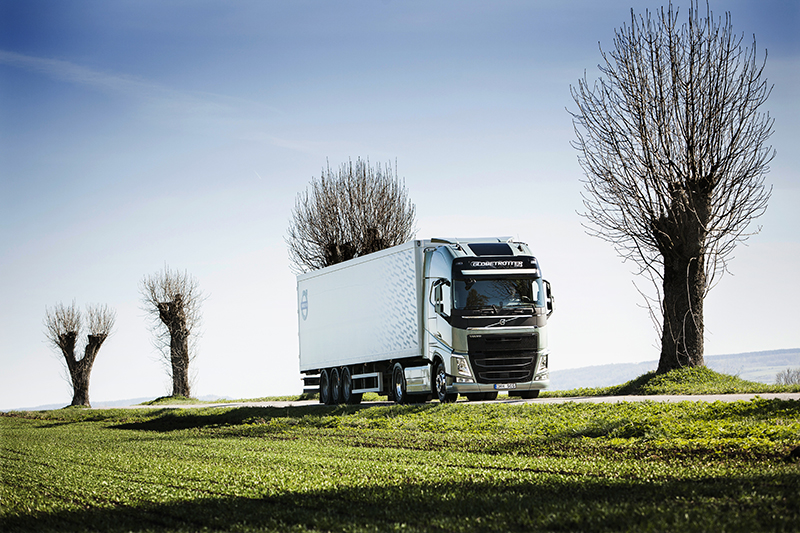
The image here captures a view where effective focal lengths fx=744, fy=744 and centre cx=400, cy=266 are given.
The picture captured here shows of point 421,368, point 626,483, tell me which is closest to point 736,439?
point 626,483

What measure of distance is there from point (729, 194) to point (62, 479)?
19.9 metres

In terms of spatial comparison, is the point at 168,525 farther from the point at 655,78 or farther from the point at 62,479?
the point at 655,78

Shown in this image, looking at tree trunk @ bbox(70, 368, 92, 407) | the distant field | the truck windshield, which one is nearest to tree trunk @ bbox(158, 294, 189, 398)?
tree trunk @ bbox(70, 368, 92, 407)

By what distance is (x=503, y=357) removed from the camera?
19.3 meters

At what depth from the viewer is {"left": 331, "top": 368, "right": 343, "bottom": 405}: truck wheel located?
25.3 m

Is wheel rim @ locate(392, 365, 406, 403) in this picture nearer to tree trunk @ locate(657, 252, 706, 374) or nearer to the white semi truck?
the white semi truck

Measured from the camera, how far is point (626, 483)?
6957mm

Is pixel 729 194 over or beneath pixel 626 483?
over

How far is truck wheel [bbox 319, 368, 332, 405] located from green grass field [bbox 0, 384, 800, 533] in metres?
11.7

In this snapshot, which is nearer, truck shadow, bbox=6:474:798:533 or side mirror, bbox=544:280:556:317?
truck shadow, bbox=6:474:798:533

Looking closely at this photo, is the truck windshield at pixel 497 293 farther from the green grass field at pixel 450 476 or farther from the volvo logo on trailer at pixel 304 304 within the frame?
the volvo logo on trailer at pixel 304 304

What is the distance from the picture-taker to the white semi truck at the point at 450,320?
19.1 metres

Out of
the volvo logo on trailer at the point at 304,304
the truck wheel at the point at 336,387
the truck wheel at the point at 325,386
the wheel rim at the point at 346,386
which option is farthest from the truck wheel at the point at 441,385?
the volvo logo on trailer at the point at 304,304

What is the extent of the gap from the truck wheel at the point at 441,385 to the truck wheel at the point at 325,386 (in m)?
7.08
